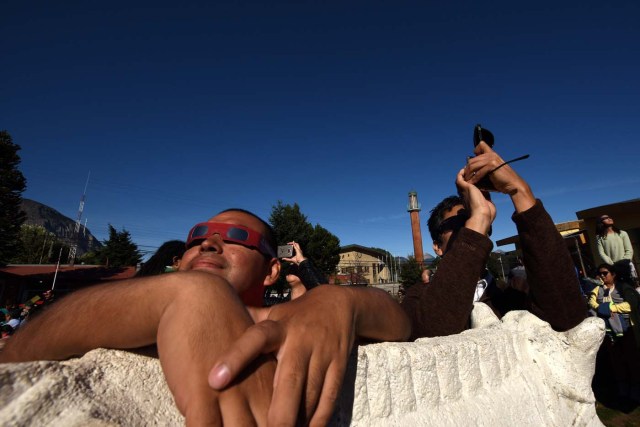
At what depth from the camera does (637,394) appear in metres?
4.78

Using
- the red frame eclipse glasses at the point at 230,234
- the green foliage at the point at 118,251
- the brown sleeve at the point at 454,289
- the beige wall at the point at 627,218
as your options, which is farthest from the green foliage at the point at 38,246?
the beige wall at the point at 627,218

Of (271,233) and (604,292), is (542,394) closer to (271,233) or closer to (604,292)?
(271,233)

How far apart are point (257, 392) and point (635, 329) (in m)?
6.32

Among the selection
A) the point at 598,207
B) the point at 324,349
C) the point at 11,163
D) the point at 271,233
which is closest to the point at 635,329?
the point at 271,233

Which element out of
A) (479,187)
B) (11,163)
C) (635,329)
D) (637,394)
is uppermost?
(11,163)

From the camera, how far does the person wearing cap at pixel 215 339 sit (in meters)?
0.65

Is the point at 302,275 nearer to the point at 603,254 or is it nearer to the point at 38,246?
the point at 603,254

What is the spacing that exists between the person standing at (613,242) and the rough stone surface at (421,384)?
5.48 m

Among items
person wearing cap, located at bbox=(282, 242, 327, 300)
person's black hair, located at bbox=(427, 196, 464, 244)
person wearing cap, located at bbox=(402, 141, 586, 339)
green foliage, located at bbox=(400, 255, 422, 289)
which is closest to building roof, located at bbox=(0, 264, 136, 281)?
green foliage, located at bbox=(400, 255, 422, 289)

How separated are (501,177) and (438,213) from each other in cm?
120

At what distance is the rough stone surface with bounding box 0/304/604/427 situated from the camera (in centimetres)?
64

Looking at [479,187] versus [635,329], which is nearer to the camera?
[479,187]

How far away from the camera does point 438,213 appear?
2873 millimetres

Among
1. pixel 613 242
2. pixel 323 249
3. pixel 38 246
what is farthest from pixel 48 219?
pixel 613 242
